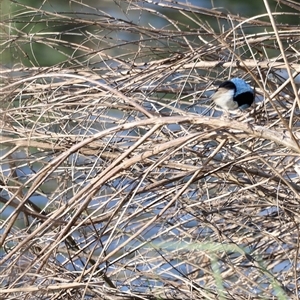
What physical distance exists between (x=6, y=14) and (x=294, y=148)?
1.27 meters

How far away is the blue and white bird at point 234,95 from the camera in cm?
209

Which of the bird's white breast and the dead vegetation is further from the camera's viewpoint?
the bird's white breast

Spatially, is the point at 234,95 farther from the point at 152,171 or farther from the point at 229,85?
the point at 152,171

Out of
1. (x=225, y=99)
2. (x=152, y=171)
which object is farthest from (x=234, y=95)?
(x=152, y=171)

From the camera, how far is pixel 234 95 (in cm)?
206

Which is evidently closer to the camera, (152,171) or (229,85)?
(152,171)

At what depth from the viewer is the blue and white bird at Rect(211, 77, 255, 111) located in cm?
209

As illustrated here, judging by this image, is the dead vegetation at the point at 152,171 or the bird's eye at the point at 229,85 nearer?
the dead vegetation at the point at 152,171

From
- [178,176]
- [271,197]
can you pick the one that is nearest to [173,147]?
[178,176]

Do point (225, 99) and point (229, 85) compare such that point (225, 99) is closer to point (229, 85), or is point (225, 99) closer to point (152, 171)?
point (229, 85)

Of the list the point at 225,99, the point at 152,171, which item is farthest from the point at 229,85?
the point at 152,171

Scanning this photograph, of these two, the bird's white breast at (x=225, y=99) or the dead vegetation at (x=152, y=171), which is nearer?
the dead vegetation at (x=152, y=171)

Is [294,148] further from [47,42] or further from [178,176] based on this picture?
[47,42]

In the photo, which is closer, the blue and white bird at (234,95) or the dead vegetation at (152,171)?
the dead vegetation at (152,171)
